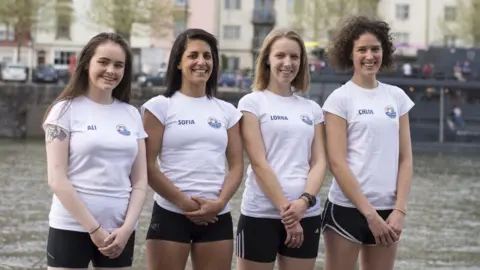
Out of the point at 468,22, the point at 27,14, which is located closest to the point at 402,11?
the point at 468,22

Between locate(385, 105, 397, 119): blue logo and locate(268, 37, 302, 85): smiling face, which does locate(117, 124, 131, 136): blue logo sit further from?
locate(385, 105, 397, 119): blue logo

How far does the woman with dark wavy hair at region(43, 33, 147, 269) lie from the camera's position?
4.27 meters

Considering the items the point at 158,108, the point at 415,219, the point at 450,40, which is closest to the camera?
the point at 158,108

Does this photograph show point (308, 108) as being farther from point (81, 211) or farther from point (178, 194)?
point (81, 211)

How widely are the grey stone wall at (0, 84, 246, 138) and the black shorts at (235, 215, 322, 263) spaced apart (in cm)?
3248

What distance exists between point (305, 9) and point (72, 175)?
51.3 meters

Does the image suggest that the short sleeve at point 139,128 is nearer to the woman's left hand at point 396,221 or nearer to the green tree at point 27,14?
the woman's left hand at point 396,221

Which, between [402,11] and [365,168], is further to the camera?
[402,11]

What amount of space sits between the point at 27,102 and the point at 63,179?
1382 inches

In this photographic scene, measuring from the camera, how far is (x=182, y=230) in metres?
4.70

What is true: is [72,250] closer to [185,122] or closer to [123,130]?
[123,130]

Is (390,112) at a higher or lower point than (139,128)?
higher

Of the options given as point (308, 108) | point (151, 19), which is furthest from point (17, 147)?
point (308, 108)

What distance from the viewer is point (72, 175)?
4320 mm
